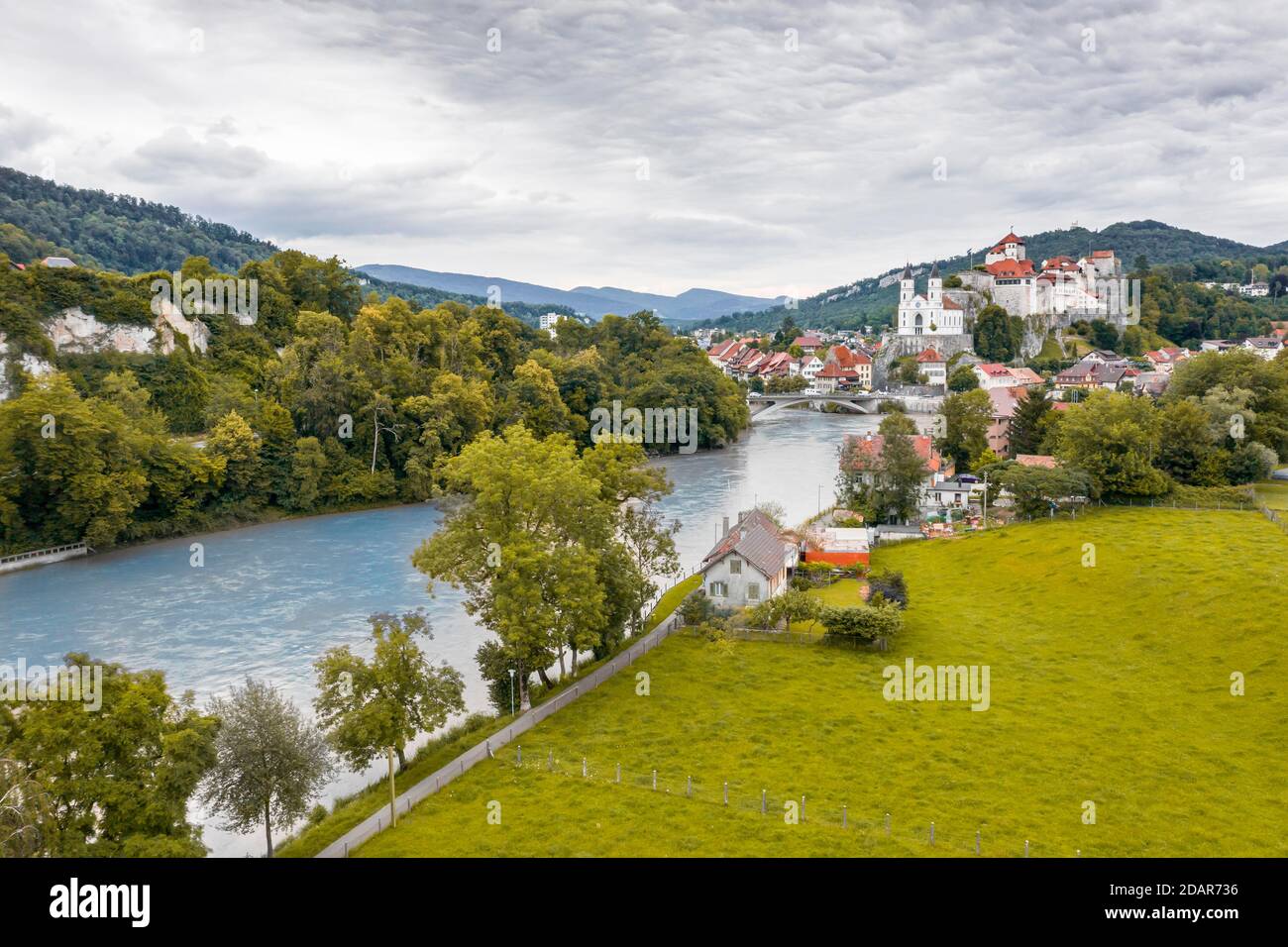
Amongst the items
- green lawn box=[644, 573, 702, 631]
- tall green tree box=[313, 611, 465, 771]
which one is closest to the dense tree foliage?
tall green tree box=[313, 611, 465, 771]

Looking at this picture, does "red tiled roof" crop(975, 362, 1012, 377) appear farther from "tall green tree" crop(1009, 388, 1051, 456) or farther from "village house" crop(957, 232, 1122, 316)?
"tall green tree" crop(1009, 388, 1051, 456)

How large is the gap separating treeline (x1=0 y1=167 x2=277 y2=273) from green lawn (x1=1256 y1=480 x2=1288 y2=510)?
87.0 meters

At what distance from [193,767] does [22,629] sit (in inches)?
776

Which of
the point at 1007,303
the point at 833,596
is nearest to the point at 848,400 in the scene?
the point at 1007,303

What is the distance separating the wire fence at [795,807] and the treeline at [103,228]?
8059cm

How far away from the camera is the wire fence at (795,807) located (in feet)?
49.5

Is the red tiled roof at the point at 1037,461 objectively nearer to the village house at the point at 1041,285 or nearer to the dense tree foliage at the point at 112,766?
the dense tree foliage at the point at 112,766

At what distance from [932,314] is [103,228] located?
307ft

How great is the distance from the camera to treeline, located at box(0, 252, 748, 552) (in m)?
40.1

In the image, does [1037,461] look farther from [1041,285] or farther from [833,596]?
[1041,285]

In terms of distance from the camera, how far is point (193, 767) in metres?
14.2

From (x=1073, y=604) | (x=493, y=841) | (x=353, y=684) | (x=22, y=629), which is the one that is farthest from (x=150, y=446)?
(x=1073, y=604)

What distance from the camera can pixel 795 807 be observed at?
16312 millimetres
